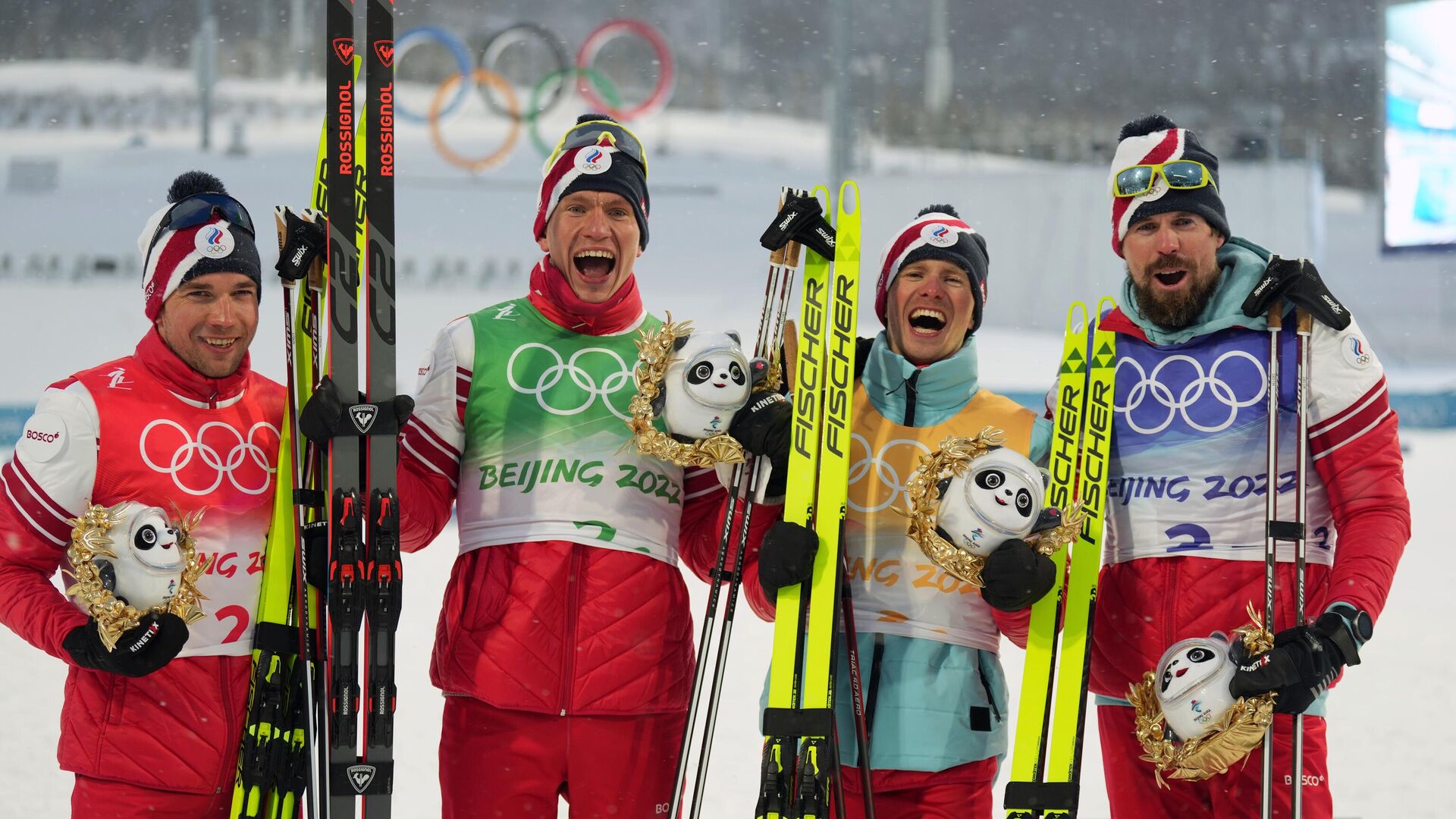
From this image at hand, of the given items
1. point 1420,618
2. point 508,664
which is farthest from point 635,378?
point 1420,618

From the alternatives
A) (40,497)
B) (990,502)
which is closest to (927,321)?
(990,502)

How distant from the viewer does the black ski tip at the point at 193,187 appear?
2.57m

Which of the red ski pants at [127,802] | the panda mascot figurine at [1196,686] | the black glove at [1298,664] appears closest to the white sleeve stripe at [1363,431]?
the black glove at [1298,664]

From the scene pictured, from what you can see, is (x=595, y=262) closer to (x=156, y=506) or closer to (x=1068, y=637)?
(x=156, y=506)

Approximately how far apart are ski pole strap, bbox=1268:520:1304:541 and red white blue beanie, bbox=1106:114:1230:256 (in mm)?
561

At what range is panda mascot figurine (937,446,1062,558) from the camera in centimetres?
224

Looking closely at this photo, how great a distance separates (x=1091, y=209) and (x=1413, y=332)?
4975mm

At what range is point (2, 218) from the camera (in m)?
16.2

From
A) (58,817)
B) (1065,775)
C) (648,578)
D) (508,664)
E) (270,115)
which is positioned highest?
(270,115)

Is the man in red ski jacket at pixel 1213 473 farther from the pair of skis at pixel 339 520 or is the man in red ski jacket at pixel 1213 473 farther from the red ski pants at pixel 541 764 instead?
the pair of skis at pixel 339 520

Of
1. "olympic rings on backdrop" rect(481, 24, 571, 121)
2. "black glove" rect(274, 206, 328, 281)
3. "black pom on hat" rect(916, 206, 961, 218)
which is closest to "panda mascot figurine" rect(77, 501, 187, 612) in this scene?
"black glove" rect(274, 206, 328, 281)

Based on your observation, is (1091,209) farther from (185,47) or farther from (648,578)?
(648,578)

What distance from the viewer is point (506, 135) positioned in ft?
63.9

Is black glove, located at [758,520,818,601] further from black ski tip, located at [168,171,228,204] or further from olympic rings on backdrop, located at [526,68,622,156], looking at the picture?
olympic rings on backdrop, located at [526,68,622,156]
